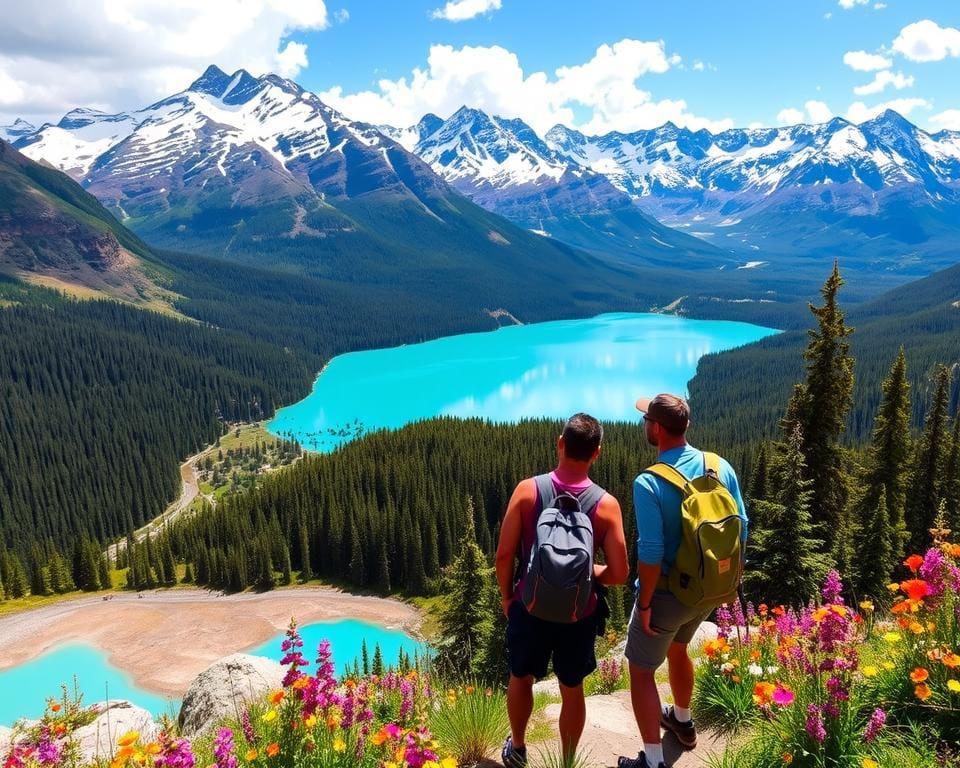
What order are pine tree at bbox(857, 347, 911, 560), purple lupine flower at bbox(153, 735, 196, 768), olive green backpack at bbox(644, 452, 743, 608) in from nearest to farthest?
purple lupine flower at bbox(153, 735, 196, 768) → olive green backpack at bbox(644, 452, 743, 608) → pine tree at bbox(857, 347, 911, 560)

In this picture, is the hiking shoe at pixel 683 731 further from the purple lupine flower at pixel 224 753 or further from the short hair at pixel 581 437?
the purple lupine flower at pixel 224 753

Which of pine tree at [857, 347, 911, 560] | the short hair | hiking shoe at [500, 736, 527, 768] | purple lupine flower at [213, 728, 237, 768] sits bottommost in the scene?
pine tree at [857, 347, 911, 560]

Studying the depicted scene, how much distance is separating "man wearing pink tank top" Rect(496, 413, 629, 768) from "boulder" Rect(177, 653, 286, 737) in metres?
7.56

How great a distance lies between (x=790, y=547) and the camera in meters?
23.3

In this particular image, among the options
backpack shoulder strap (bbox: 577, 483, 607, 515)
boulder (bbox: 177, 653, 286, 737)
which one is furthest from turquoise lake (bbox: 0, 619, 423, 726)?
backpack shoulder strap (bbox: 577, 483, 607, 515)

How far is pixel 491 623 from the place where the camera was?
3531 centimetres

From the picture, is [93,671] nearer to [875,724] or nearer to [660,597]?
[660,597]

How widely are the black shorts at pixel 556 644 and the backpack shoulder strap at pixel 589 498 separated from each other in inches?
50.1

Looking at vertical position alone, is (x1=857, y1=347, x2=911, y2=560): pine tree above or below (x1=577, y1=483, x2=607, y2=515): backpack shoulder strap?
below

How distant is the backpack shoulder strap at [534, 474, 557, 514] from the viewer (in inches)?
269

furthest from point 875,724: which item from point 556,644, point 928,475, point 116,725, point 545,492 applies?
point 928,475

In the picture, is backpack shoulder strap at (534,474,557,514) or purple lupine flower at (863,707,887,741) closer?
purple lupine flower at (863,707,887,741)

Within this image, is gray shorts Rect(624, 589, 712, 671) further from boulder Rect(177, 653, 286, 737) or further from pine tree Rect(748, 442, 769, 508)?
pine tree Rect(748, 442, 769, 508)

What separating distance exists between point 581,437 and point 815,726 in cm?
342
